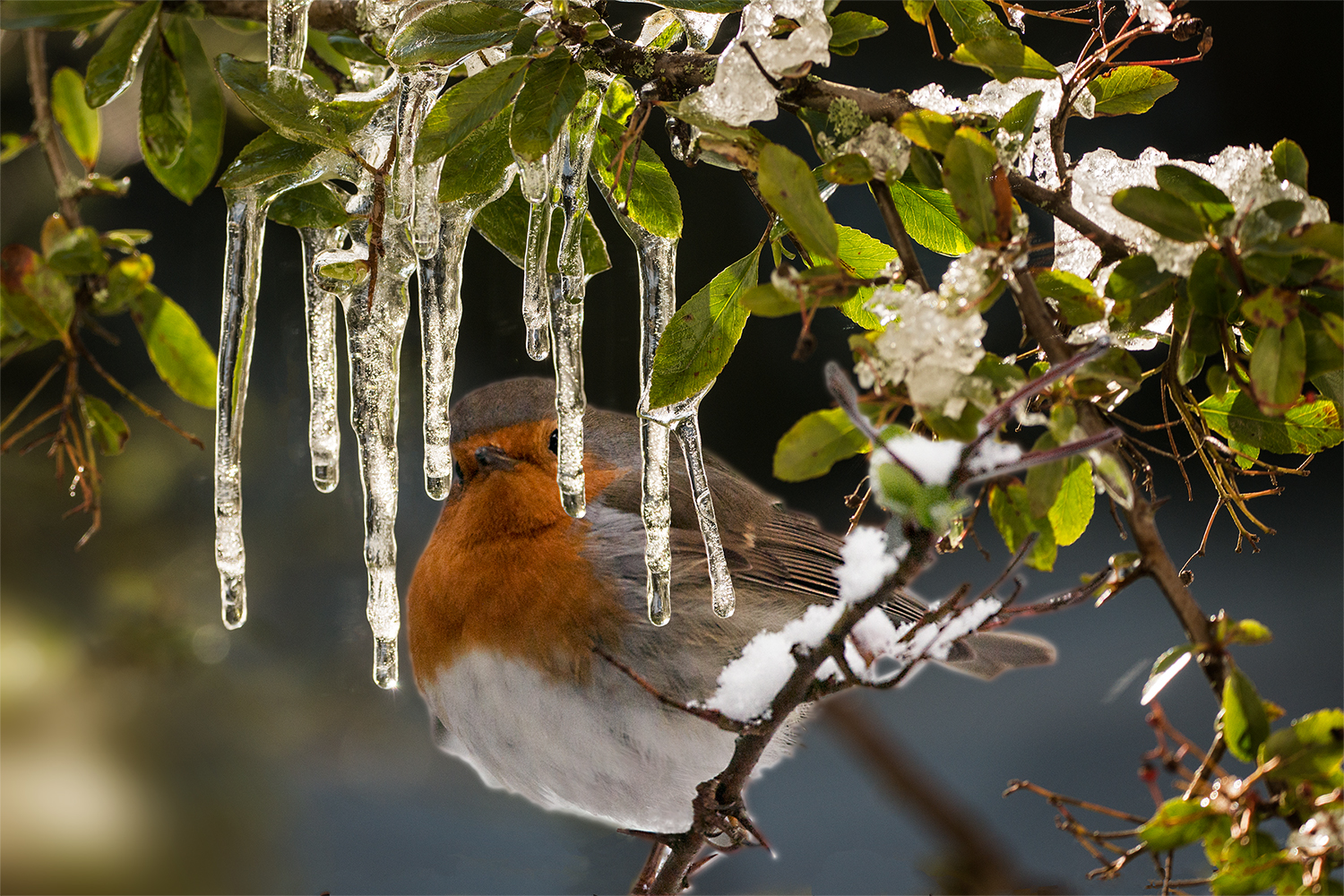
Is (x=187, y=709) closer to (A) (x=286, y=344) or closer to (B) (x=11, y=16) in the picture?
(A) (x=286, y=344)

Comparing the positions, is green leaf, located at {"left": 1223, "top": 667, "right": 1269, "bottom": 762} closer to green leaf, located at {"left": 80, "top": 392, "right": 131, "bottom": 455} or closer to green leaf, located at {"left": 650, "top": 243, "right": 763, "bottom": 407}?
green leaf, located at {"left": 650, "top": 243, "right": 763, "bottom": 407}

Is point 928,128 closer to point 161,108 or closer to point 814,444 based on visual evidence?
point 814,444

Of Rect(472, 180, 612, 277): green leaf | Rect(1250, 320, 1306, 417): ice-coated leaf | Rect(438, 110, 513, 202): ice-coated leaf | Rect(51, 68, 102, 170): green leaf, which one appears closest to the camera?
Rect(1250, 320, 1306, 417): ice-coated leaf

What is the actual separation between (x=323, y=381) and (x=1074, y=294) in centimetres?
33

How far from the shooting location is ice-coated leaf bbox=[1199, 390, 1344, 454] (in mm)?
351

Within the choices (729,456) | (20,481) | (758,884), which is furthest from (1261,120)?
(20,481)

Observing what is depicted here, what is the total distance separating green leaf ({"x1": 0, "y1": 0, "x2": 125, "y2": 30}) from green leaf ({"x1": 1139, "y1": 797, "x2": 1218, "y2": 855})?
58 cm

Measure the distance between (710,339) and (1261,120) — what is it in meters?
0.77

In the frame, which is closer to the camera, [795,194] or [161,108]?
[795,194]

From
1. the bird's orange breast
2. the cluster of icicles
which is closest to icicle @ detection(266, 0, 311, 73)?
the cluster of icicles

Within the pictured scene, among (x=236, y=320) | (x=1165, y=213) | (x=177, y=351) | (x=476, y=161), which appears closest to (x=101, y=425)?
(x=177, y=351)

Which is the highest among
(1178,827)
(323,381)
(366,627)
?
(323,381)

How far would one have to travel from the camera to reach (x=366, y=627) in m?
0.94

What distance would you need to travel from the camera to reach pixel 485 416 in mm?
679
